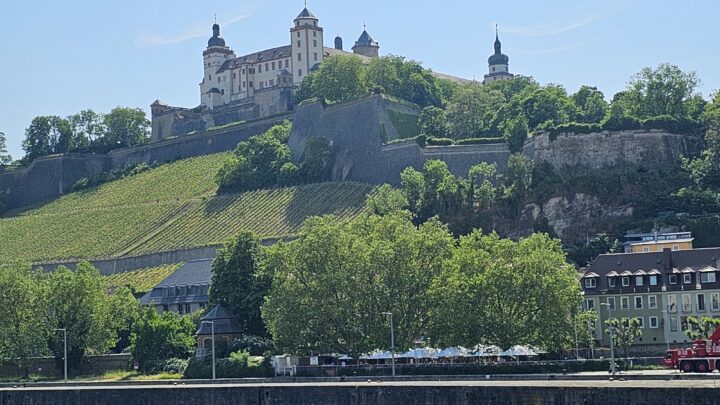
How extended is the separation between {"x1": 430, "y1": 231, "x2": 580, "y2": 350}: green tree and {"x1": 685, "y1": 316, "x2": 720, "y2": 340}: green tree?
7439mm

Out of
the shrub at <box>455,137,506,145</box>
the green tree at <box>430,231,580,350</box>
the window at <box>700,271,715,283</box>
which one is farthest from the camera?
the shrub at <box>455,137,506,145</box>

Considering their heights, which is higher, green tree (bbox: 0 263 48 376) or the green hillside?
the green hillside

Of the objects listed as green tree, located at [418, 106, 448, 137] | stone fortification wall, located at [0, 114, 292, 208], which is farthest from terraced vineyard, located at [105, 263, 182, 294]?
stone fortification wall, located at [0, 114, 292, 208]

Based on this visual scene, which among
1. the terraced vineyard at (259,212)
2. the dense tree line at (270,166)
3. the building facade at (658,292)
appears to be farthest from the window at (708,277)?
the dense tree line at (270,166)

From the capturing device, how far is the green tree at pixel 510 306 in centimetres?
8062

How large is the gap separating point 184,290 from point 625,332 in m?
52.4

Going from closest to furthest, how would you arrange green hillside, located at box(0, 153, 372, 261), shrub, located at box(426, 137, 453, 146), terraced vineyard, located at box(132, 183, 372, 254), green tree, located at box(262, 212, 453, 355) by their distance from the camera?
green tree, located at box(262, 212, 453, 355)
shrub, located at box(426, 137, 453, 146)
terraced vineyard, located at box(132, 183, 372, 254)
green hillside, located at box(0, 153, 372, 261)

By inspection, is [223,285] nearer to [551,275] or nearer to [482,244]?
[482,244]

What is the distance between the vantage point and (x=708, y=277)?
88.2 m

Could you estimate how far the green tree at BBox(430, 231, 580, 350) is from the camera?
80.6 metres

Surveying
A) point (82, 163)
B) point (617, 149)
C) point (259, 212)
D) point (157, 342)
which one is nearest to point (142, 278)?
point (259, 212)

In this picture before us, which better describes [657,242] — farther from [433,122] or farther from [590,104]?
[433,122]

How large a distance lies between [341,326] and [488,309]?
958 cm

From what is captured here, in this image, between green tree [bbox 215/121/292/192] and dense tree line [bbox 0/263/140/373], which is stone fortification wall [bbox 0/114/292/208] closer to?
green tree [bbox 215/121/292/192]
